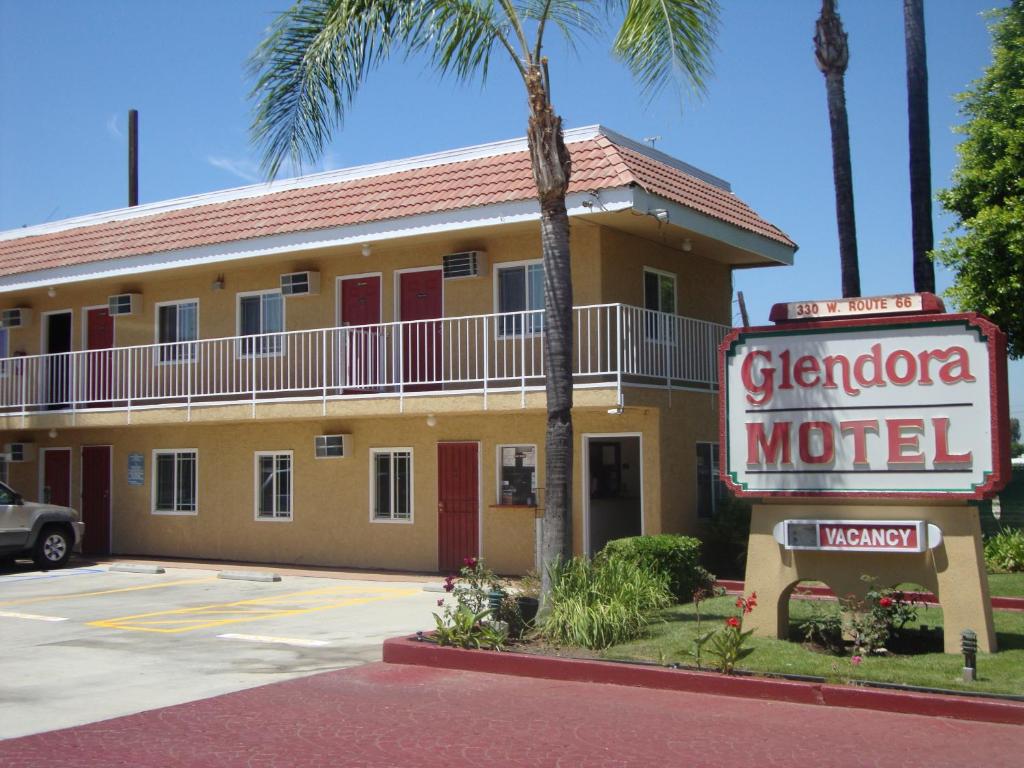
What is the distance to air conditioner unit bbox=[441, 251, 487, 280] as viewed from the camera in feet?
61.6

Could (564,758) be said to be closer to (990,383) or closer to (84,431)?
(990,383)

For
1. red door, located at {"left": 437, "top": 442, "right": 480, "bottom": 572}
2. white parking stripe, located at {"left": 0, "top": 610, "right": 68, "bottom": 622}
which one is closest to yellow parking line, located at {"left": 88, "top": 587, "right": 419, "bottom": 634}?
white parking stripe, located at {"left": 0, "top": 610, "right": 68, "bottom": 622}

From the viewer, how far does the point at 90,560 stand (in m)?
23.0

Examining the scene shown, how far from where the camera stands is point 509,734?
8.21 m

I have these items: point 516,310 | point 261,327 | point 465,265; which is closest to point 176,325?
point 261,327

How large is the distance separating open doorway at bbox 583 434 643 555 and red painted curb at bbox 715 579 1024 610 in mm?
2669

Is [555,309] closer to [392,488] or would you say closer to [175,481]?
[392,488]

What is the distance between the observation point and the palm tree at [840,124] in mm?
19688

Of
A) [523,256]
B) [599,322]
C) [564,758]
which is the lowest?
[564,758]

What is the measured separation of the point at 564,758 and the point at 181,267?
15964mm

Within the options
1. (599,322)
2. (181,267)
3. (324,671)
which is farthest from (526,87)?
(181,267)

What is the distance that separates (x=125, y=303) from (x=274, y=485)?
17.4 ft

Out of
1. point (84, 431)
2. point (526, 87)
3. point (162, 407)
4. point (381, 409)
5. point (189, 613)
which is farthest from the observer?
point (84, 431)

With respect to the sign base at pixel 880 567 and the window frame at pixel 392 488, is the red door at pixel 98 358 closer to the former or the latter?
the window frame at pixel 392 488
